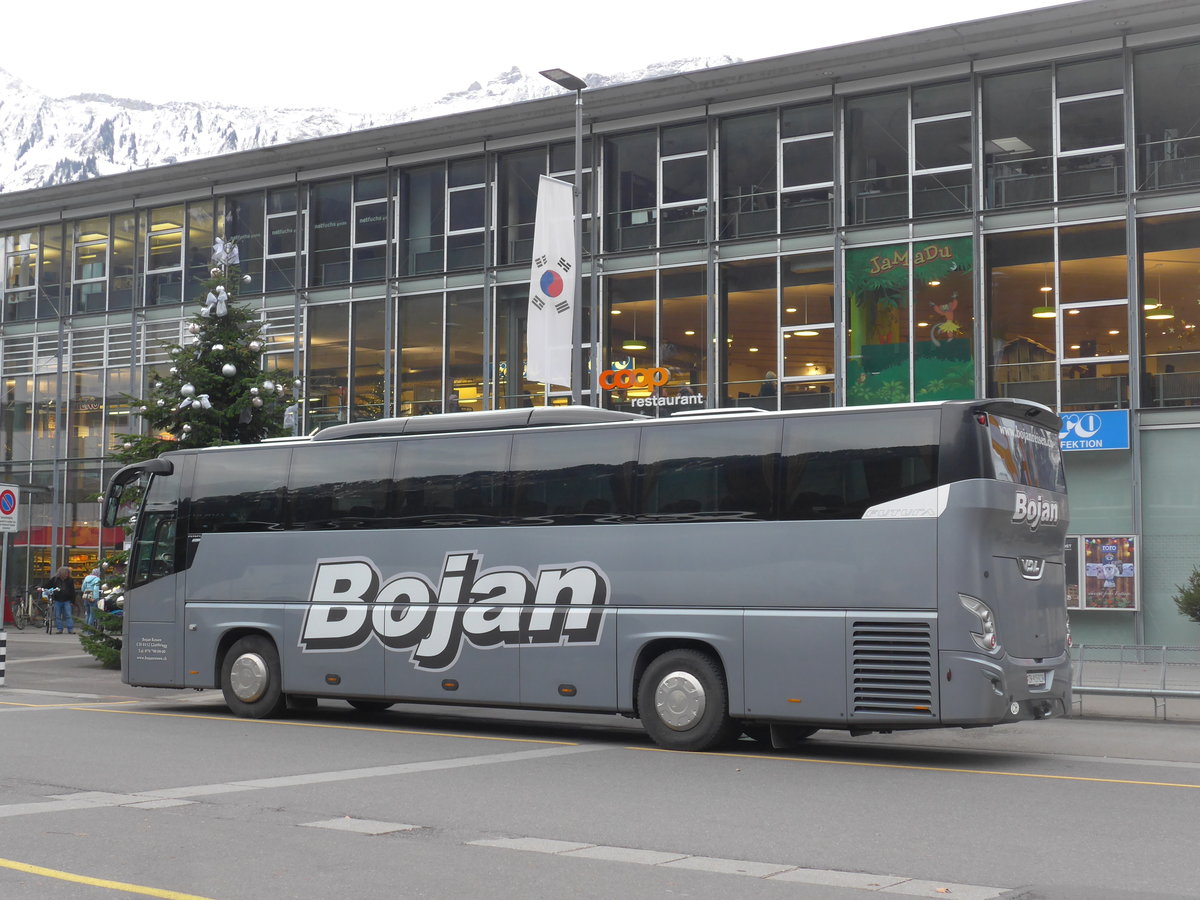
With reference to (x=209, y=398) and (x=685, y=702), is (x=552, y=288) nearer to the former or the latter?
(x=209, y=398)

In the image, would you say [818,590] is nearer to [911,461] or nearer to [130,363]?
[911,461]

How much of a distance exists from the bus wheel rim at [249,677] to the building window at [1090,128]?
Answer: 63.4 feet

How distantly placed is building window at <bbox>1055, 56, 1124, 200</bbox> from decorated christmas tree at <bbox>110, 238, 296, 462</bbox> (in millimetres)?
16743

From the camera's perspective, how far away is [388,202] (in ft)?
122

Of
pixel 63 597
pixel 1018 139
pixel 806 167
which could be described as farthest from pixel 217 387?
pixel 1018 139

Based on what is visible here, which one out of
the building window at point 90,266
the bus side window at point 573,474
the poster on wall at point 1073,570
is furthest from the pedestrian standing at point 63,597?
the poster on wall at point 1073,570

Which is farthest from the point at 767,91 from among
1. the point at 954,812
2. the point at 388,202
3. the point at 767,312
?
the point at 954,812

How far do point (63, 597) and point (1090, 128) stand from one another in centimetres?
2884

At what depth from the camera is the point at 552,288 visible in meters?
23.9

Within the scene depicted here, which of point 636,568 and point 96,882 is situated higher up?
point 636,568

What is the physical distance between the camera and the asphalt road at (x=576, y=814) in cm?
758

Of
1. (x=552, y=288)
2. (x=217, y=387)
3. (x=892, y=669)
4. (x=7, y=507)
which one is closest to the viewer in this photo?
(x=892, y=669)

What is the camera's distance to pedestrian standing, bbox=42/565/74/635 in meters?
37.4

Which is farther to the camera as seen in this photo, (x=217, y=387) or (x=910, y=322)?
(x=910, y=322)
